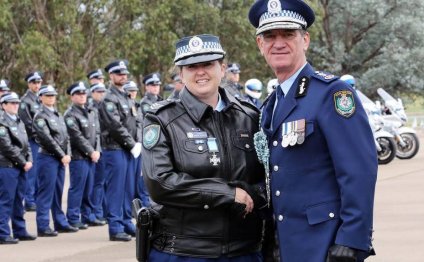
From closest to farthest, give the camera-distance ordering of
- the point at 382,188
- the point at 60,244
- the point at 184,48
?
1. the point at 184,48
2. the point at 60,244
3. the point at 382,188

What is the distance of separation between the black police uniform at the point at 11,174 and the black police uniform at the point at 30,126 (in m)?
2.89

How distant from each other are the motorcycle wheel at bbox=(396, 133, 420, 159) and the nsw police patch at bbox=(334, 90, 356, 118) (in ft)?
57.2

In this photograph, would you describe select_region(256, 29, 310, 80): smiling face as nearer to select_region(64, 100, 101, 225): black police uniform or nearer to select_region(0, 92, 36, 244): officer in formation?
select_region(0, 92, 36, 244): officer in formation

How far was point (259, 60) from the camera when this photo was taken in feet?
106

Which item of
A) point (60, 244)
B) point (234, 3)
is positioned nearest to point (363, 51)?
point (234, 3)

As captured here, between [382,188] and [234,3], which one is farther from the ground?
[234,3]

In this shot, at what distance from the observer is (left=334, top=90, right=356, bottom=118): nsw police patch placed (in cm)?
417

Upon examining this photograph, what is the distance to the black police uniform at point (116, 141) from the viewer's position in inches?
446

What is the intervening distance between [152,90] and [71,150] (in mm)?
1553

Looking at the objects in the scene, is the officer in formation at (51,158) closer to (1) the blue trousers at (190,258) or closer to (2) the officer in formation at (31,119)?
(2) the officer in formation at (31,119)

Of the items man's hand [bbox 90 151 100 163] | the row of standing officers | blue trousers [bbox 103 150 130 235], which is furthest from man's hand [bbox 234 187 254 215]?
man's hand [bbox 90 151 100 163]

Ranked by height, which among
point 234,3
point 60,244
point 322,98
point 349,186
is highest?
point 234,3

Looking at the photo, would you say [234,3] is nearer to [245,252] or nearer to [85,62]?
[85,62]

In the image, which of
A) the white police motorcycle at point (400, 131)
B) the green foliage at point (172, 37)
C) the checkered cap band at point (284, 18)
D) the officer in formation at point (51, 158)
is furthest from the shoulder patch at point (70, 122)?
the green foliage at point (172, 37)
